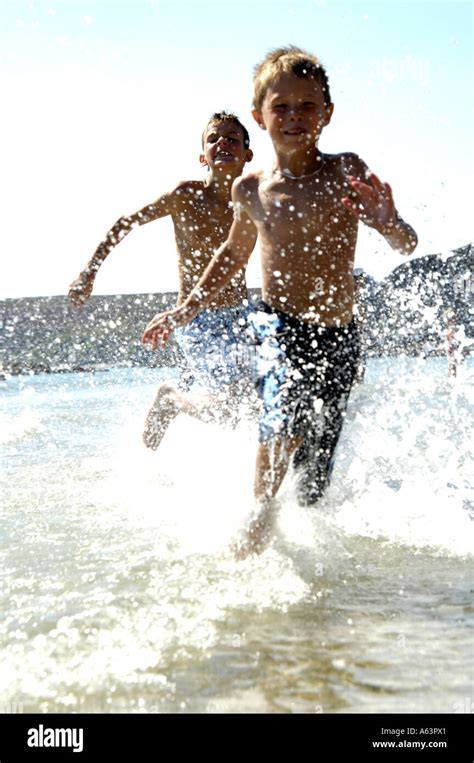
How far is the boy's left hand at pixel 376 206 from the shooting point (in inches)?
113

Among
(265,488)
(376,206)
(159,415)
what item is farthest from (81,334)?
(376,206)

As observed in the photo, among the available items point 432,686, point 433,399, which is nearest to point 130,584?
point 432,686

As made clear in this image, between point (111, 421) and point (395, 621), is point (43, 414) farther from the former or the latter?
point (395, 621)

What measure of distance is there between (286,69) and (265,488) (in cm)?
154

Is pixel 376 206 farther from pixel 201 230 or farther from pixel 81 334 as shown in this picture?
pixel 81 334

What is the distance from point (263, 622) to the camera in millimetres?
2393

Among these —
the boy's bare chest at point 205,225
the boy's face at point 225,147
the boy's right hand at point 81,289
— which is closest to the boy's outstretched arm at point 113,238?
the boy's right hand at point 81,289

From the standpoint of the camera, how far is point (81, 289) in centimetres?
417

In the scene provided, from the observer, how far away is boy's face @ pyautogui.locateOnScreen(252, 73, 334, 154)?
305 cm

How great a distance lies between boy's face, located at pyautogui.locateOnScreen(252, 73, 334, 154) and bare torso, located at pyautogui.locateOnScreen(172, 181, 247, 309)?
132cm

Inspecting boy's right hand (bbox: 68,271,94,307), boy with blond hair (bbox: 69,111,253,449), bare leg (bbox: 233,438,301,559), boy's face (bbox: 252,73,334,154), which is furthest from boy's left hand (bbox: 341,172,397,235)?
boy's right hand (bbox: 68,271,94,307)

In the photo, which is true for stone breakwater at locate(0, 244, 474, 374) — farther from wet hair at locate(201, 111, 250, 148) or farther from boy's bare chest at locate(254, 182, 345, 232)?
boy's bare chest at locate(254, 182, 345, 232)

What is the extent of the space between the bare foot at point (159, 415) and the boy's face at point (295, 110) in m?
2.11

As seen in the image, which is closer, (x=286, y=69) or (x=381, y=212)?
(x=381, y=212)
